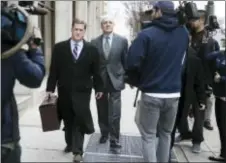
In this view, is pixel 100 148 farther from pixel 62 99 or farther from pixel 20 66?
pixel 20 66

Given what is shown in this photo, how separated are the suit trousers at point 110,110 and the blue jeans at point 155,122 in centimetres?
122

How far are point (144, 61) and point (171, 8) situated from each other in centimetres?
61

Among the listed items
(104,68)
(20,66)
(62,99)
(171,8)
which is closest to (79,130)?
(62,99)

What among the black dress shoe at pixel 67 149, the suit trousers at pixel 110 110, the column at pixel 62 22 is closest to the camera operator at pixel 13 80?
the black dress shoe at pixel 67 149

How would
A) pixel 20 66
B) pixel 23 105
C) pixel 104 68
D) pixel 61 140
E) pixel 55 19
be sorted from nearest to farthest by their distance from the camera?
pixel 20 66 < pixel 104 68 < pixel 61 140 < pixel 23 105 < pixel 55 19

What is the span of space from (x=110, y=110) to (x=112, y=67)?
2.11ft

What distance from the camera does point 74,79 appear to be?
4.75 meters

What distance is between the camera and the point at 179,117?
15.5 feet

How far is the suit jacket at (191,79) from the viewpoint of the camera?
460cm

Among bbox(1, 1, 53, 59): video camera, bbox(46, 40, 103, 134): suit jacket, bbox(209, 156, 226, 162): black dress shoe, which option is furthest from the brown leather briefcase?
bbox(1, 1, 53, 59): video camera

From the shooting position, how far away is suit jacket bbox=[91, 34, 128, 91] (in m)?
5.39

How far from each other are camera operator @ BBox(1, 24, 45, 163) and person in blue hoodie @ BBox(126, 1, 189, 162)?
65.8 inches

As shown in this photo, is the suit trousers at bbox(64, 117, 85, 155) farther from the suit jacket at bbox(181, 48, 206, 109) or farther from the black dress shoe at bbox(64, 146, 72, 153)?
the suit jacket at bbox(181, 48, 206, 109)

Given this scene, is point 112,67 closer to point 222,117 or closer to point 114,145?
point 114,145
